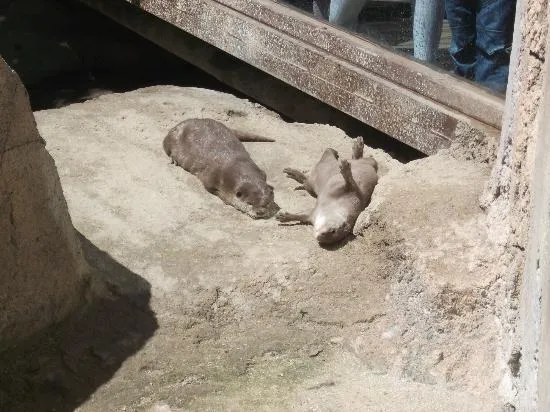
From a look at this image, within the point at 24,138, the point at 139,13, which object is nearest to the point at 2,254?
the point at 24,138

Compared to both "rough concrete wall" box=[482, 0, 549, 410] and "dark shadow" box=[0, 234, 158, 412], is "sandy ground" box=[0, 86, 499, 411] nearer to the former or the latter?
"dark shadow" box=[0, 234, 158, 412]

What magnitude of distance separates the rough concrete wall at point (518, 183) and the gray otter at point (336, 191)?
86 cm

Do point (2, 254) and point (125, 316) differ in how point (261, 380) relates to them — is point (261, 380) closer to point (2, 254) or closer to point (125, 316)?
point (125, 316)

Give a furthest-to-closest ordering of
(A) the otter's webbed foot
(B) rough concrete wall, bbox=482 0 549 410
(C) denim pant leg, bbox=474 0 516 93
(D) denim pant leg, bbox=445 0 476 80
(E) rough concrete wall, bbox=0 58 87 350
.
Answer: (A) the otter's webbed foot
(D) denim pant leg, bbox=445 0 476 80
(C) denim pant leg, bbox=474 0 516 93
(E) rough concrete wall, bbox=0 58 87 350
(B) rough concrete wall, bbox=482 0 549 410

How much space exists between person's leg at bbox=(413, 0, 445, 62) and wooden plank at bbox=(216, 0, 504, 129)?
0.19 m

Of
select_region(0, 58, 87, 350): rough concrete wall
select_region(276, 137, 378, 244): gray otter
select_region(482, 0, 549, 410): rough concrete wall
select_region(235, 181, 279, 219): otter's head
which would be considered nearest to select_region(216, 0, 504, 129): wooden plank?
select_region(276, 137, 378, 244): gray otter

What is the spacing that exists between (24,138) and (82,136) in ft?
6.84

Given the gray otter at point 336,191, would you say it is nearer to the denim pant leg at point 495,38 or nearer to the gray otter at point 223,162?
the gray otter at point 223,162

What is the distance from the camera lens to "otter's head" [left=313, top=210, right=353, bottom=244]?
3.90m

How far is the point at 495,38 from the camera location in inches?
144

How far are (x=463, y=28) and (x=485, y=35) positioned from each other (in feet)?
0.37

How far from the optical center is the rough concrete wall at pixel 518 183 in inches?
112

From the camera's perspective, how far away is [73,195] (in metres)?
4.32

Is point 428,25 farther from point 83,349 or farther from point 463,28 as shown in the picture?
point 83,349
